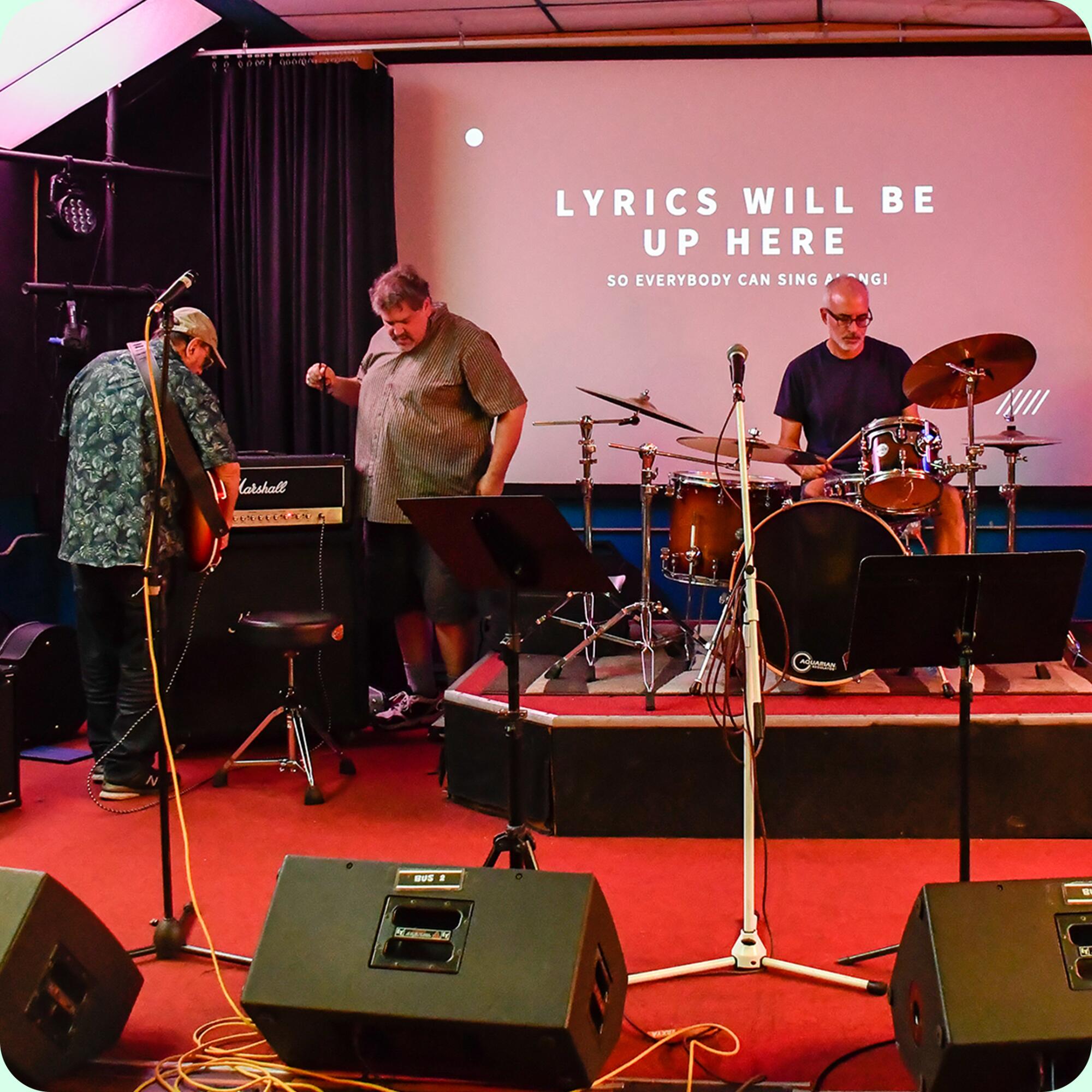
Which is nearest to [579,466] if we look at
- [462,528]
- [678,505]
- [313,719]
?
[678,505]

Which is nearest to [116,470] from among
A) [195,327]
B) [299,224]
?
[195,327]

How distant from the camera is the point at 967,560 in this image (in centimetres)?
276

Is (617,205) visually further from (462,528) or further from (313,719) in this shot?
(462,528)

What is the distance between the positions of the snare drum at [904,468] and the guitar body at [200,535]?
7.60 feet

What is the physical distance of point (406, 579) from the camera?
17.0 feet

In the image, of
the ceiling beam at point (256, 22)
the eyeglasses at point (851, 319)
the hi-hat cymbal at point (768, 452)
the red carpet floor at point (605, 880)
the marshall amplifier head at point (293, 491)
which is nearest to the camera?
the red carpet floor at point (605, 880)

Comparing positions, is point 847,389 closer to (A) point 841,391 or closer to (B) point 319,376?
(A) point 841,391

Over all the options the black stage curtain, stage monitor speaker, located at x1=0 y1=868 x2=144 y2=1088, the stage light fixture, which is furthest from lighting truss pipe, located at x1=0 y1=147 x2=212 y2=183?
stage monitor speaker, located at x1=0 y1=868 x2=144 y2=1088

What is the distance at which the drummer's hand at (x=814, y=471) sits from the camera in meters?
4.63

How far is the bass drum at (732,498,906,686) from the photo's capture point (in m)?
4.23

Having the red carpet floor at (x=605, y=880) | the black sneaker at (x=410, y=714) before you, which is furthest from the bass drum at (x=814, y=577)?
the black sneaker at (x=410, y=714)

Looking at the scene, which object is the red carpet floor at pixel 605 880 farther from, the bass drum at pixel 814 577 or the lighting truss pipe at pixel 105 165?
the lighting truss pipe at pixel 105 165

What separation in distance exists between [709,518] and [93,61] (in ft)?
12.6

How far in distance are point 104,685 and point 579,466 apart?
271cm
